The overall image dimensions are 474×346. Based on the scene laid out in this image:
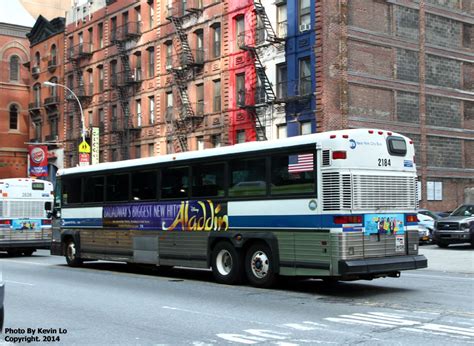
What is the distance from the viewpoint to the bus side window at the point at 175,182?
15.4 meters

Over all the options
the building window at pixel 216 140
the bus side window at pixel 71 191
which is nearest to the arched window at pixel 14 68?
the building window at pixel 216 140

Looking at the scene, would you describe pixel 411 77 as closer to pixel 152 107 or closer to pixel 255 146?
pixel 152 107

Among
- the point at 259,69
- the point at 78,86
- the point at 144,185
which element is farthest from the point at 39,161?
the point at 144,185

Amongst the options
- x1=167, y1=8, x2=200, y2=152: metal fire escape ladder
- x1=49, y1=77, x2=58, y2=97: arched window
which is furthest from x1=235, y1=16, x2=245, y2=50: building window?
x1=49, y1=77, x2=58, y2=97: arched window

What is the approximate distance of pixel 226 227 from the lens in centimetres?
1418

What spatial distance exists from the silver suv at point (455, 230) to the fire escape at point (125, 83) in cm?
2746

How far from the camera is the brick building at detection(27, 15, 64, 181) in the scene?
195ft

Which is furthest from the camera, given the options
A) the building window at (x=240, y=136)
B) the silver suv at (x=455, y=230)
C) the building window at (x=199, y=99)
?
the building window at (x=199, y=99)

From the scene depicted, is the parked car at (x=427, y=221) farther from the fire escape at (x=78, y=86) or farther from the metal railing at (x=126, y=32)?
the fire escape at (x=78, y=86)

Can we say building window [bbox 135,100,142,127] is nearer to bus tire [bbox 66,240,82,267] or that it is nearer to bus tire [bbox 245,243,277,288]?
bus tire [bbox 66,240,82,267]

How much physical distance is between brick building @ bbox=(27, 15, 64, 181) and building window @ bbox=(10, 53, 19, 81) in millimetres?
2788

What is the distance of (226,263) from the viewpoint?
14.3 m

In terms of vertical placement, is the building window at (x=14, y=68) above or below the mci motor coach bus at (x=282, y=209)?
above

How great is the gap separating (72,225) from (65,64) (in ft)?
140
